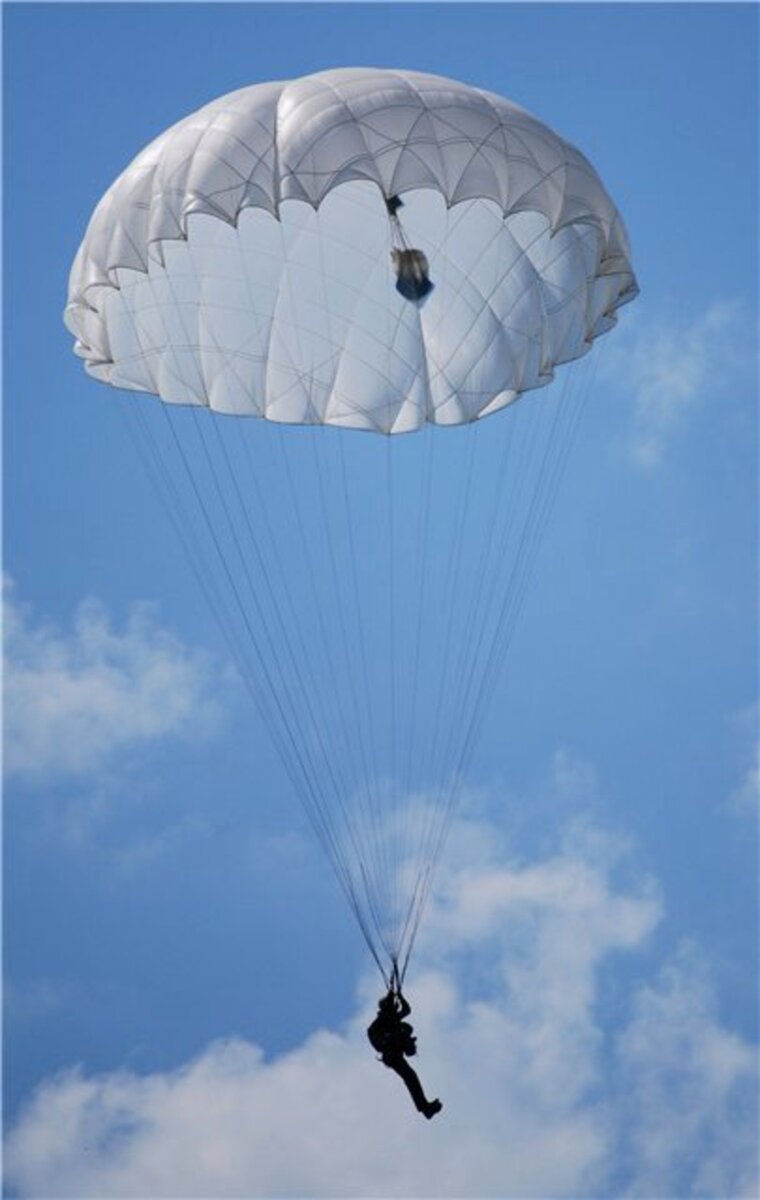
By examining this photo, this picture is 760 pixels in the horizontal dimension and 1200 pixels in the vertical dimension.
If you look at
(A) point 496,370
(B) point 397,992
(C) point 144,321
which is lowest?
(B) point 397,992

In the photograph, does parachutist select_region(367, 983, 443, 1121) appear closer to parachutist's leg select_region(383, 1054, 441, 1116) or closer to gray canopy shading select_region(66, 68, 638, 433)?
parachutist's leg select_region(383, 1054, 441, 1116)

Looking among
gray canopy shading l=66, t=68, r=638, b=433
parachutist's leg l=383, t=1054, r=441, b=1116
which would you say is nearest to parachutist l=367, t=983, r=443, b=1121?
parachutist's leg l=383, t=1054, r=441, b=1116

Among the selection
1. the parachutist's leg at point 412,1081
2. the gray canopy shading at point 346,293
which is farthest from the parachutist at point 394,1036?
the gray canopy shading at point 346,293

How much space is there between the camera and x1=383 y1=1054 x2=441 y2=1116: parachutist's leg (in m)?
32.3

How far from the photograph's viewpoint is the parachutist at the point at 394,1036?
32312 millimetres

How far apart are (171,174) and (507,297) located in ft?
16.3

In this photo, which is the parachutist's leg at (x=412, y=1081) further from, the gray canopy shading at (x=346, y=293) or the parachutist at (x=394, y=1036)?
the gray canopy shading at (x=346, y=293)

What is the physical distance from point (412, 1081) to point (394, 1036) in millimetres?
727

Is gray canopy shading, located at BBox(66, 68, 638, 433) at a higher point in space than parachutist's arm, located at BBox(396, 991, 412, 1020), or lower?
higher

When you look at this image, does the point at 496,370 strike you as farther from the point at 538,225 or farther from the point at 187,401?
the point at 187,401

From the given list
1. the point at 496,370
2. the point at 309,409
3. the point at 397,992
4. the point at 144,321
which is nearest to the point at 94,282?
the point at 144,321

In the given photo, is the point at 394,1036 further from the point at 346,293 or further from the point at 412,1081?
the point at 346,293

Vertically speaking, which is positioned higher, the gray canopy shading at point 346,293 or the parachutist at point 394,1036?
the gray canopy shading at point 346,293

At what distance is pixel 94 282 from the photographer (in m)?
33.5
